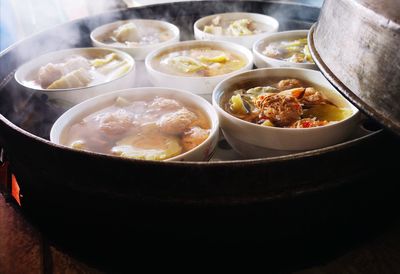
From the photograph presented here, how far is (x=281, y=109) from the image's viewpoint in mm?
1909

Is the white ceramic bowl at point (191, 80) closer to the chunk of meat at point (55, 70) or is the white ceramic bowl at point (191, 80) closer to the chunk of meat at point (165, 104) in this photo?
the chunk of meat at point (165, 104)

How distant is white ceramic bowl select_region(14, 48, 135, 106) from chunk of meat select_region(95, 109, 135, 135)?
1.05ft

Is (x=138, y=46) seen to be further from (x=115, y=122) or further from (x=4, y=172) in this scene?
(x=4, y=172)

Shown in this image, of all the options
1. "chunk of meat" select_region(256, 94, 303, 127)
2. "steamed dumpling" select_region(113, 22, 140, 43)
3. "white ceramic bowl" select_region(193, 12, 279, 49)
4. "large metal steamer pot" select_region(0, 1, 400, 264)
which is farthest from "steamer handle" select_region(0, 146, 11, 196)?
"white ceramic bowl" select_region(193, 12, 279, 49)

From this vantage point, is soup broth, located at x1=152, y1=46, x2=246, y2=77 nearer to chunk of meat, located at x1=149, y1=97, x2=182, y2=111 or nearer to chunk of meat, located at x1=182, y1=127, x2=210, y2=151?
chunk of meat, located at x1=149, y1=97, x2=182, y2=111

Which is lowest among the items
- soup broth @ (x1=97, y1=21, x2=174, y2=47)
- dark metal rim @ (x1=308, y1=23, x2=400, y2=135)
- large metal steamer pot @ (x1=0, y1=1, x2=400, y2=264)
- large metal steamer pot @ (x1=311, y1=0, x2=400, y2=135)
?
large metal steamer pot @ (x1=0, y1=1, x2=400, y2=264)

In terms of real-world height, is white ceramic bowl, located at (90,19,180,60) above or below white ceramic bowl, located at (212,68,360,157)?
above

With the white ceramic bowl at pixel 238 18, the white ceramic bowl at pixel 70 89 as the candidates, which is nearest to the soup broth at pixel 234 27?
the white ceramic bowl at pixel 238 18

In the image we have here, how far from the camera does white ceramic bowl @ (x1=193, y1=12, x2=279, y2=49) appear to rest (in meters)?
2.95

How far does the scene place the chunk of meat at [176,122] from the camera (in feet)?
6.29

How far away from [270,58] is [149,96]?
0.88m

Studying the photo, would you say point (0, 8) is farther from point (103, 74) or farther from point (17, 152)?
point (17, 152)

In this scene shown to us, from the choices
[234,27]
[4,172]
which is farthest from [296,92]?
[4,172]

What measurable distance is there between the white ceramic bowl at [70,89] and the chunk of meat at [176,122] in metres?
0.58
